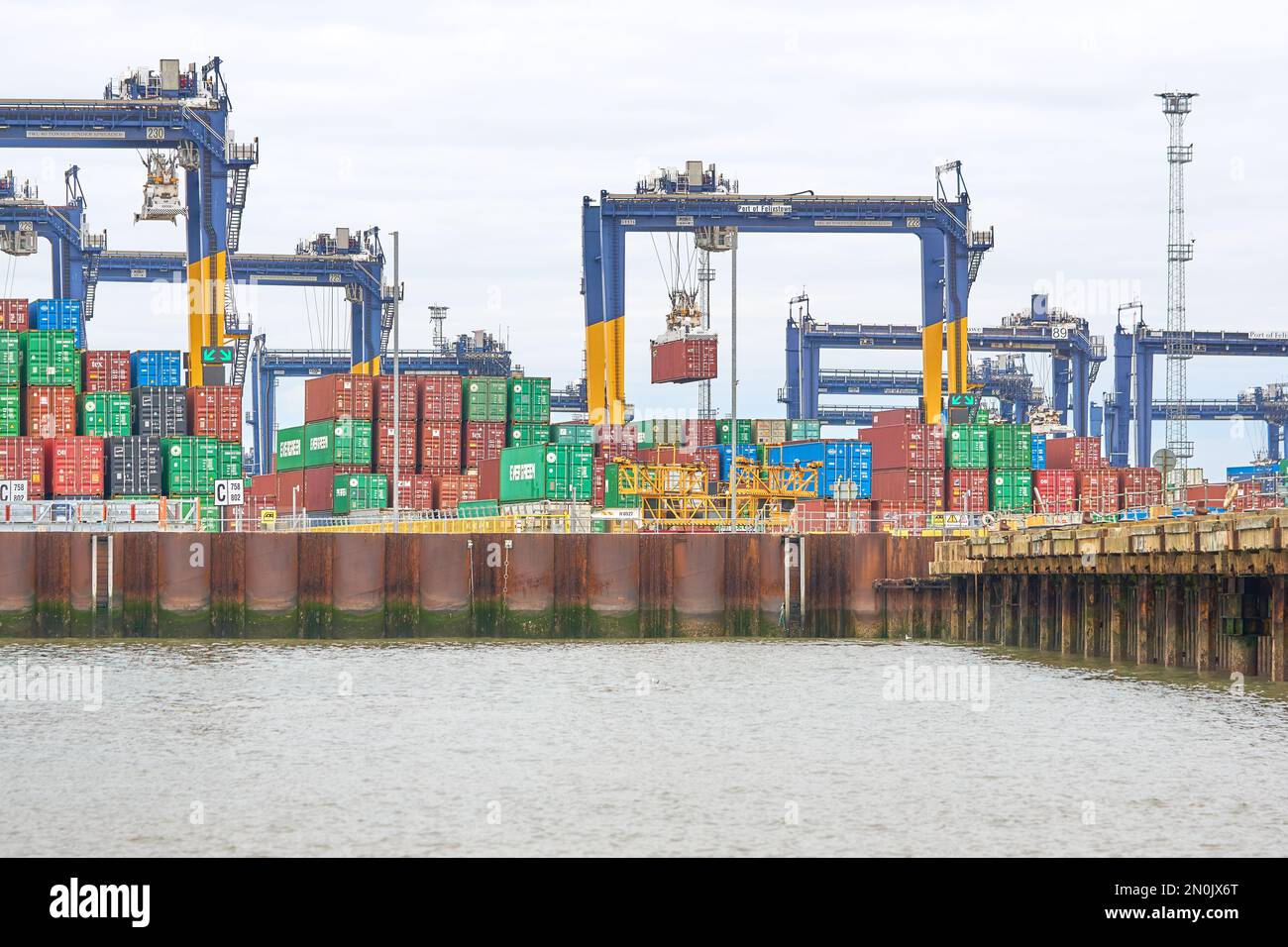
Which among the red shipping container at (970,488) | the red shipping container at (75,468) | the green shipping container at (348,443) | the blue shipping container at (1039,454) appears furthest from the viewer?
the blue shipping container at (1039,454)

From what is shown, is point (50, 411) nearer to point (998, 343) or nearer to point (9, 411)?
point (9, 411)

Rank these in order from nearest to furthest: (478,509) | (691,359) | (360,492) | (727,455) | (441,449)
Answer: (478,509)
(360,492)
(441,449)
(727,455)
(691,359)

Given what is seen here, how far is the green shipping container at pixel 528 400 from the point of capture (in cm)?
8544

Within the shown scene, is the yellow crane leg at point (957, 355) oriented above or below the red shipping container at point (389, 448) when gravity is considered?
above

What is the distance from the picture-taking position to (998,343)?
5236 inches

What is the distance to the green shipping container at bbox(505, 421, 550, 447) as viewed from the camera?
8512 cm

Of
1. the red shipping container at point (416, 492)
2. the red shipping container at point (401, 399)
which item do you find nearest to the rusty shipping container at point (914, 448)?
the red shipping container at point (416, 492)

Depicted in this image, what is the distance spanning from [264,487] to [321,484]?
85.9 ft

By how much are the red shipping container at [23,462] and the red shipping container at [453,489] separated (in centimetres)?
2014

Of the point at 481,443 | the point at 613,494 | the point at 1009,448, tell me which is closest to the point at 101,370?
the point at 481,443

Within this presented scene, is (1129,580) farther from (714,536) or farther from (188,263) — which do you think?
(188,263)

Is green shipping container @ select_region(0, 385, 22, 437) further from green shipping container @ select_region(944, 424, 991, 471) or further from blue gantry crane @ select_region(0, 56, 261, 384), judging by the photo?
green shipping container @ select_region(944, 424, 991, 471)

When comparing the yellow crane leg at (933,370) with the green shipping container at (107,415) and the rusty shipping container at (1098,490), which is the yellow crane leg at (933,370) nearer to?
the rusty shipping container at (1098,490)
